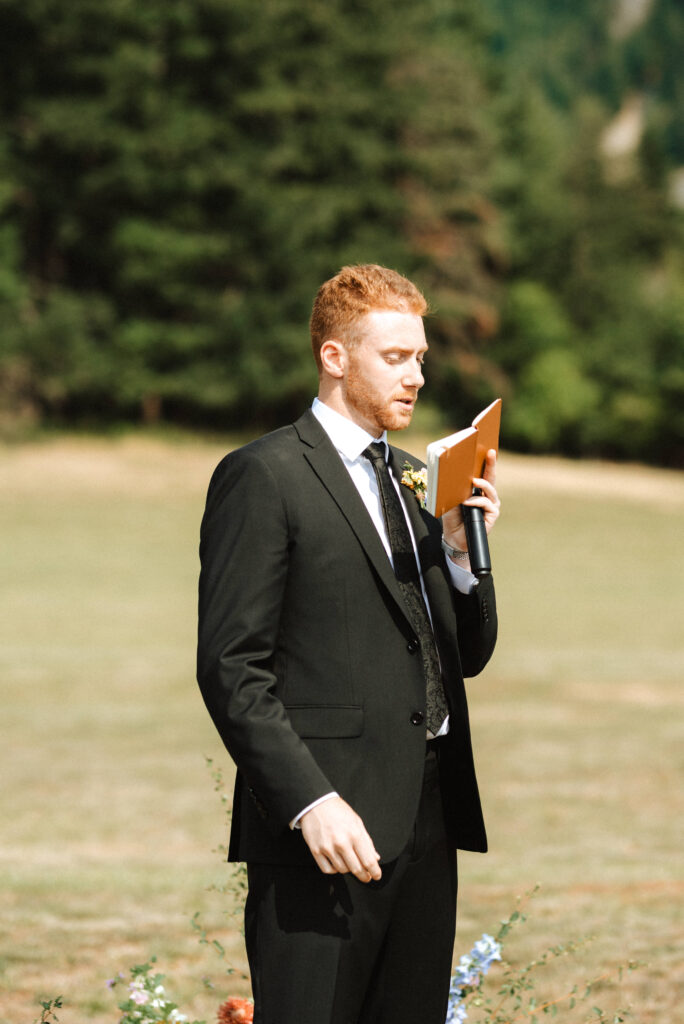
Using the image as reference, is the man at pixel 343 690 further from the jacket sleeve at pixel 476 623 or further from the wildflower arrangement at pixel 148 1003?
the wildflower arrangement at pixel 148 1003

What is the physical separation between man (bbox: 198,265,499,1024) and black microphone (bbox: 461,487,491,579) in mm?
55

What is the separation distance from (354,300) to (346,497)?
45cm

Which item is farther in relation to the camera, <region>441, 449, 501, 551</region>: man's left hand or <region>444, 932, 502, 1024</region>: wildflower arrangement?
<region>444, 932, 502, 1024</region>: wildflower arrangement

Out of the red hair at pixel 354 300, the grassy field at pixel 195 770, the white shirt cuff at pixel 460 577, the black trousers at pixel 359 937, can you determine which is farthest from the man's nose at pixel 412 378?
the grassy field at pixel 195 770

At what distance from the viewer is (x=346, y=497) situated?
2908mm

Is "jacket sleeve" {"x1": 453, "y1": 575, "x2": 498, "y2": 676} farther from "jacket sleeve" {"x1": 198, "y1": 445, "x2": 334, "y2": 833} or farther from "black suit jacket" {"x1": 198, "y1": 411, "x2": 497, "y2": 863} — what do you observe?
"jacket sleeve" {"x1": 198, "y1": 445, "x2": 334, "y2": 833}

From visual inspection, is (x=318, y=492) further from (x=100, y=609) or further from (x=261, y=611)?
(x=100, y=609)

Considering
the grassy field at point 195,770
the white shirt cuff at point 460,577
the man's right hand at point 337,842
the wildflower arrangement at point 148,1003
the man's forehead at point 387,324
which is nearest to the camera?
the man's right hand at point 337,842

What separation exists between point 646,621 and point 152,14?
32.1 meters

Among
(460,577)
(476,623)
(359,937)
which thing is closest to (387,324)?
(460,577)

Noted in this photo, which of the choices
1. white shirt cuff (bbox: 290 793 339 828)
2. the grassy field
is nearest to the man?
white shirt cuff (bbox: 290 793 339 828)

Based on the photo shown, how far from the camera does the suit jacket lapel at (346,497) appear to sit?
2.87m

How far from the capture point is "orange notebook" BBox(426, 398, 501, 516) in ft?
9.02

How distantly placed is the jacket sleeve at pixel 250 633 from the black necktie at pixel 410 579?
1.05 ft
